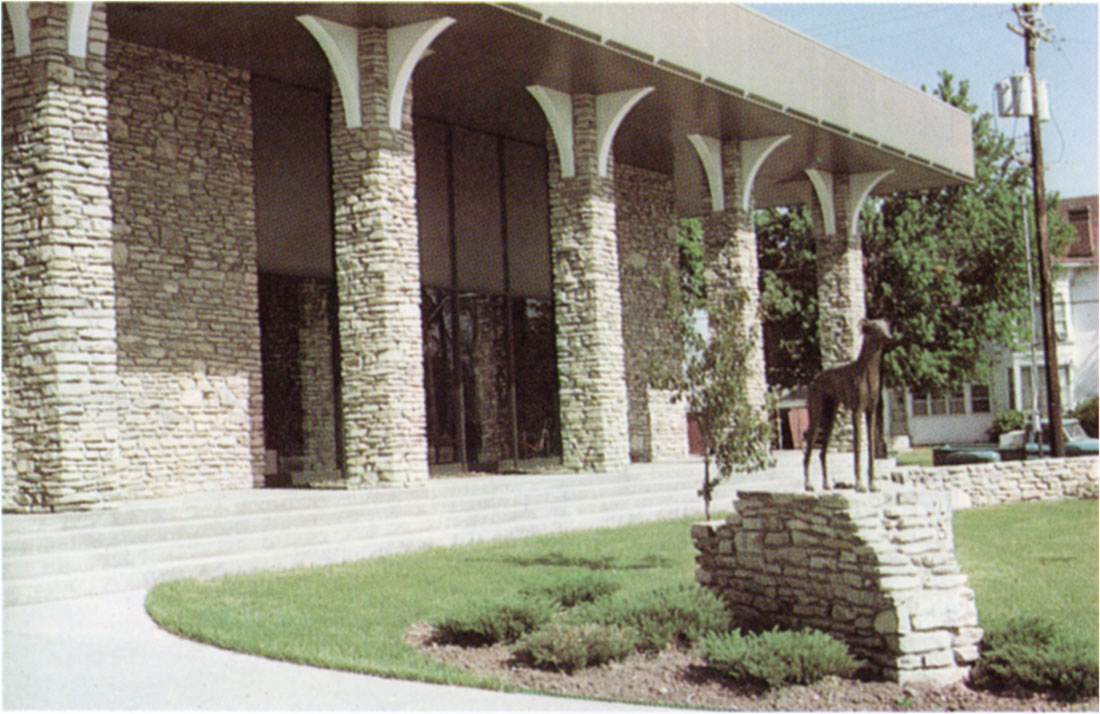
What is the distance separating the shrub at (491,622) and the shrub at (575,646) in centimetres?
48

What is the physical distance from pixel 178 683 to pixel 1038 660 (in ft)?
18.0

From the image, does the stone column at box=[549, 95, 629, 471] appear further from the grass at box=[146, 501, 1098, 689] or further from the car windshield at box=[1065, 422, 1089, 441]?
the car windshield at box=[1065, 422, 1089, 441]

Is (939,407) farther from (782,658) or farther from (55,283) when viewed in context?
(782,658)

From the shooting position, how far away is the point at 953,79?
38844 mm

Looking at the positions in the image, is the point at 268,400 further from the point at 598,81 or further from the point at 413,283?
the point at 598,81

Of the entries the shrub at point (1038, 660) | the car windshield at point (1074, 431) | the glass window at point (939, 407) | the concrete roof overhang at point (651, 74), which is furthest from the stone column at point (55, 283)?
the glass window at point (939, 407)

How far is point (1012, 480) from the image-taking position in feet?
81.7

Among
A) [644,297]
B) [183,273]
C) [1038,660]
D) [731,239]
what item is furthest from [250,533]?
[644,297]

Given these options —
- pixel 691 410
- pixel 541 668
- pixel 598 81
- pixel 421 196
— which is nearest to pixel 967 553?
pixel 691 410

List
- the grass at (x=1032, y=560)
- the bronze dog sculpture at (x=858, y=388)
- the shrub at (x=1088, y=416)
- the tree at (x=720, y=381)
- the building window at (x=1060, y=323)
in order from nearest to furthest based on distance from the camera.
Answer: the bronze dog sculpture at (x=858, y=388) → the grass at (x=1032, y=560) → the tree at (x=720, y=381) → the shrub at (x=1088, y=416) → the building window at (x=1060, y=323)

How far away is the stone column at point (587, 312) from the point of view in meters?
21.9

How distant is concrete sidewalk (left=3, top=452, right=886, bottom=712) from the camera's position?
7129mm

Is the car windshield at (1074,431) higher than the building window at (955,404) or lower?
lower

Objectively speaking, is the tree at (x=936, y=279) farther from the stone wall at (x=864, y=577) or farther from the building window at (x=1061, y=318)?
the stone wall at (x=864, y=577)
